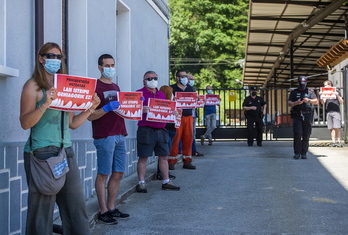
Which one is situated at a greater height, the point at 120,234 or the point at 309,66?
the point at 309,66

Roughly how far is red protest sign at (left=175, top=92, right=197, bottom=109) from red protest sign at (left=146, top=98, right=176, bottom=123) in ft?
7.40

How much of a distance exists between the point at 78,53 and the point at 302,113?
283 inches

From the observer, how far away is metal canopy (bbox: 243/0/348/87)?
2119 centimetres

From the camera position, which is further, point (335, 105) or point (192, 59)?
point (192, 59)

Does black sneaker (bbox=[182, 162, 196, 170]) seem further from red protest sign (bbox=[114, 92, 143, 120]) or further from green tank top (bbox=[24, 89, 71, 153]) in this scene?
green tank top (bbox=[24, 89, 71, 153])

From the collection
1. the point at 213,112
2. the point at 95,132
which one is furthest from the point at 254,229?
the point at 213,112

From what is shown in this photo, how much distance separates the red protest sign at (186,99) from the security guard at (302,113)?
10.7ft

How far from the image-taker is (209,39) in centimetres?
5422

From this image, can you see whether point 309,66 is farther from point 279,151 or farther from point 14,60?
point 14,60

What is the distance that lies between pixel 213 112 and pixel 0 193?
14.2 m

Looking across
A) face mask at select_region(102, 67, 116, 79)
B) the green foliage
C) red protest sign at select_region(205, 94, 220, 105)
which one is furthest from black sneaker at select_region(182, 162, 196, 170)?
the green foliage

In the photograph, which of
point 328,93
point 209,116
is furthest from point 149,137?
point 209,116

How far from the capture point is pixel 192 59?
55.5 metres

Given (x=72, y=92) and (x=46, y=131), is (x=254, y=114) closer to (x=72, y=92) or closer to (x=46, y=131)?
(x=72, y=92)
